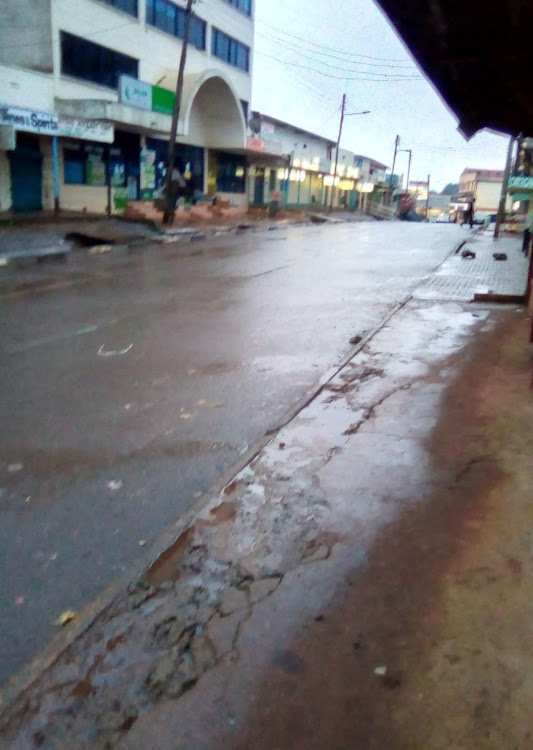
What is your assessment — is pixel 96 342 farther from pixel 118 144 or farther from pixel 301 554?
pixel 118 144

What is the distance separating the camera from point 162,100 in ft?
92.9

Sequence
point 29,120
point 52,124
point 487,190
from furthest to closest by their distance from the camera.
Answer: point 487,190
point 52,124
point 29,120

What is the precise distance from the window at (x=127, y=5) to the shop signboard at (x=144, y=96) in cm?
381

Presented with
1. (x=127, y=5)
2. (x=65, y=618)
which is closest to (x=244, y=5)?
(x=127, y=5)

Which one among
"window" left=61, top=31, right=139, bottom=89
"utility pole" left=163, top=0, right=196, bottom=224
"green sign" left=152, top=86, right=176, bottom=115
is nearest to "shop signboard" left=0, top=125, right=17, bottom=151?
"window" left=61, top=31, right=139, bottom=89

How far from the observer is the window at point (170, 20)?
30.1 meters

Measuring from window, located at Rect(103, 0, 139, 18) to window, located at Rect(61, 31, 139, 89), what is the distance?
1.89 m

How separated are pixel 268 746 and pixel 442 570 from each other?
1.40m

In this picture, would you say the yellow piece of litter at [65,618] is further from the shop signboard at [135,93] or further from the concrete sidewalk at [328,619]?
the shop signboard at [135,93]

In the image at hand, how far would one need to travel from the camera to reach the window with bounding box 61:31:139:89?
2452cm

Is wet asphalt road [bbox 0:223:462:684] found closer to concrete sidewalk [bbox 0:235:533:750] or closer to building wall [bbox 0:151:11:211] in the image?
concrete sidewalk [bbox 0:235:533:750]

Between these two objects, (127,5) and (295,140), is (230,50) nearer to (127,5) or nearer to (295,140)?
(127,5)

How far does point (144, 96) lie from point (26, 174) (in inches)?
248

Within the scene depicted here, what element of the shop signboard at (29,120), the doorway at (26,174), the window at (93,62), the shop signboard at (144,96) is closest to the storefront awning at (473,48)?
the shop signboard at (29,120)
